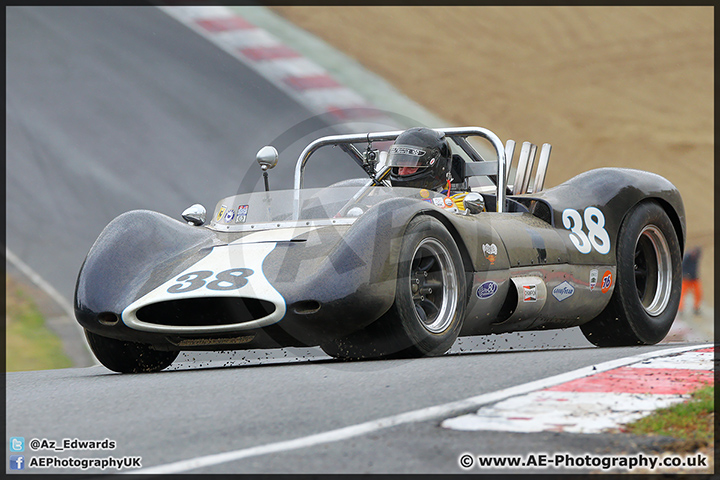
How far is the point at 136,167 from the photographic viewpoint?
42.4 ft

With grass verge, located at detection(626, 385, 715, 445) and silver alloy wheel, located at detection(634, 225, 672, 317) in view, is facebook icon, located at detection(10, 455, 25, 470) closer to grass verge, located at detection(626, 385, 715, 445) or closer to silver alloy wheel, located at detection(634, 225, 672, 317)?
grass verge, located at detection(626, 385, 715, 445)

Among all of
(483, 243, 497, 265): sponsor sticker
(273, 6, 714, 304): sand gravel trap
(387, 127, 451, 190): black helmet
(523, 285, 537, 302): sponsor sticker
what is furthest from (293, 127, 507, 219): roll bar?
(273, 6, 714, 304): sand gravel trap

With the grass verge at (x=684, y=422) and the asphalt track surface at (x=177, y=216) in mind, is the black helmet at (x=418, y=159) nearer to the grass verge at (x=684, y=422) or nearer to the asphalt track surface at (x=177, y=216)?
the asphalt track surface at (x=177, y=216)

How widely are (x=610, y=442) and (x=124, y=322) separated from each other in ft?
9.24

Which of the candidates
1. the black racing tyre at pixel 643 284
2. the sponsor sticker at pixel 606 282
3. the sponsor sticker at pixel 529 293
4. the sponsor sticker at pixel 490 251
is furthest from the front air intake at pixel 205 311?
the black racing tyre at pixel 643 284

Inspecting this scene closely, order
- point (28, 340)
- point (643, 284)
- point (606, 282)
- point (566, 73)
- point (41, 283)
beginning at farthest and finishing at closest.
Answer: point (566, 73) → point (41, 283) → point (28, 340) → point (643, 284) → point (606, 282)

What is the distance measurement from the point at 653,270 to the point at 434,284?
9.03 feet

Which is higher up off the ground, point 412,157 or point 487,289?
point 412,157

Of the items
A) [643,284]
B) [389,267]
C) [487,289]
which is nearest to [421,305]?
[389,267]

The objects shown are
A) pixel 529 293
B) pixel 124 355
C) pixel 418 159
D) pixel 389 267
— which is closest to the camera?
pixel 389 267

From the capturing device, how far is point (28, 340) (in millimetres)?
7992

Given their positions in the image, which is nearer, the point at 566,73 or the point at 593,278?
the point at 593,278

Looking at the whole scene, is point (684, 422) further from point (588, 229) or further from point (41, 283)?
point (41, 283)

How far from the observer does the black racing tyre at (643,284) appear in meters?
6.71
